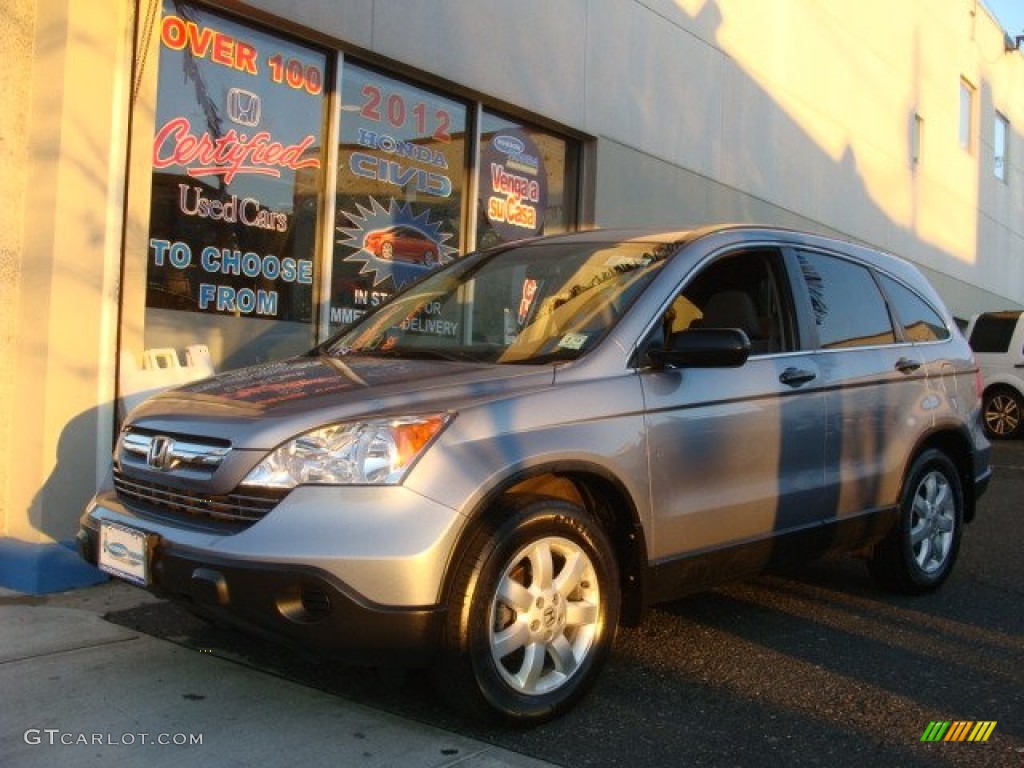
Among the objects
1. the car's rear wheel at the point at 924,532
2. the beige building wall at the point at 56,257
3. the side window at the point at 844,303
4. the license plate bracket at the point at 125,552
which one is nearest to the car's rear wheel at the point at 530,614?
the license plate bracket at the point at 125,552

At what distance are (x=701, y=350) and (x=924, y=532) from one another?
237 centimetres

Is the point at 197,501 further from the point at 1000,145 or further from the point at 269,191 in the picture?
the point at 1000,145

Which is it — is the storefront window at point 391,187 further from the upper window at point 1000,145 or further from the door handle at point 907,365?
the upper window at point 1000,145

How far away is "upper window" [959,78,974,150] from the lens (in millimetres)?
20344

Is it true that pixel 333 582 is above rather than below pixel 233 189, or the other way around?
below

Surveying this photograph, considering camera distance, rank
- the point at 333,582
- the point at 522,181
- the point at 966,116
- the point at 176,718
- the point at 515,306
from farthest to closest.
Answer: the point at 966,116
the point at 522,181
the point at 515,306
the point at 176,718
the point at 333,582

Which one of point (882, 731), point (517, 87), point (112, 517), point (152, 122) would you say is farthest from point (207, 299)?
point (882, 731)

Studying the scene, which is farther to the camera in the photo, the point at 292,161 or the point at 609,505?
the point at 292,161

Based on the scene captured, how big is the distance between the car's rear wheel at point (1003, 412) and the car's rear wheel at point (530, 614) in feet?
37.4

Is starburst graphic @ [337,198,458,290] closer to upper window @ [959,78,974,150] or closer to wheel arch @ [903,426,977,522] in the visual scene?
wheel arch @ [903,426,977,522]

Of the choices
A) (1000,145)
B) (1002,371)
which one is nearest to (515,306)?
(1002,371)

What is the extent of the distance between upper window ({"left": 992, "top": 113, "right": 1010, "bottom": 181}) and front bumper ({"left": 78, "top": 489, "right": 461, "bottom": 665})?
22.7 metres

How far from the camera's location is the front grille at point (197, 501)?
10.2 feet

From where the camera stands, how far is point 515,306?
4.18 metres
